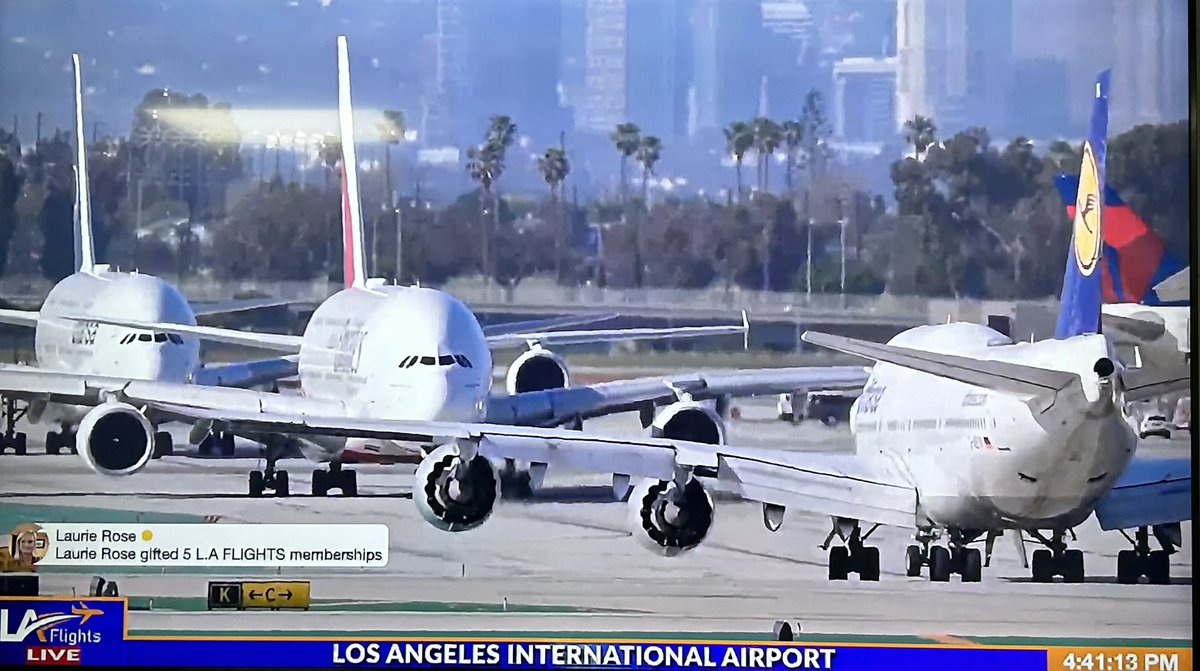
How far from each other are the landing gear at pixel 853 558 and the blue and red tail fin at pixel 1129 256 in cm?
86

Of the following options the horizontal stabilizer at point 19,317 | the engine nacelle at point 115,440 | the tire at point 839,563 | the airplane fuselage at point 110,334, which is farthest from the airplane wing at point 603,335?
the horizontal stabilizer at point 19,317

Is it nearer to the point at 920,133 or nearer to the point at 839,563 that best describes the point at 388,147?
the point at 920,133

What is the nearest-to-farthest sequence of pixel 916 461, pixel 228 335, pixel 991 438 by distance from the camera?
pixel 991 438
pixel 916 461
pixel 228 335

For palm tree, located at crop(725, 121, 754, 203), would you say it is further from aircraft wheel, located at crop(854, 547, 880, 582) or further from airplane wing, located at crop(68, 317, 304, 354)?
airplane wing, located at crop(68, 317, 304, 354)

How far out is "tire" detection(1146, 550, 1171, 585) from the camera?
421 centimetres

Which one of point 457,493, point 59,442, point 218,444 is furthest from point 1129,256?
point 59,442

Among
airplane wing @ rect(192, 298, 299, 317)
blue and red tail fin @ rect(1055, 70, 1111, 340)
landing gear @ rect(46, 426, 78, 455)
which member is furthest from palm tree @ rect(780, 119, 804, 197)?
landing gear @ rect(46, 426, 78, 455)

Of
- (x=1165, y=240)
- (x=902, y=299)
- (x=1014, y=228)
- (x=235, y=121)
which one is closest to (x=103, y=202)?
(x=235, y=121)

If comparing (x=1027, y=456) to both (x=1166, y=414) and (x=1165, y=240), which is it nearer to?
(x=1166, y=414)

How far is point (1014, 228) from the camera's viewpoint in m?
4.28

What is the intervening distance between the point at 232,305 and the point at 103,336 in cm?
37

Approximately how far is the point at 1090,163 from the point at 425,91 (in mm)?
1698

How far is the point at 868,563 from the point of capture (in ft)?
14.0

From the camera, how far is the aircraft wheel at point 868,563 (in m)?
4.25
